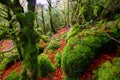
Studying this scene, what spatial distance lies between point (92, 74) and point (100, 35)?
1.75 m

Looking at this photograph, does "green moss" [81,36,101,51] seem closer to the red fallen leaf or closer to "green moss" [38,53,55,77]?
the red fallen leaf

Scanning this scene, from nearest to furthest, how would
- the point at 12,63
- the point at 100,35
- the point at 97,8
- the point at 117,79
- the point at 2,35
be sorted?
the point at 117,79, the point at 2,35, the point at 100,35, the point at 97,8, the point at 12,63

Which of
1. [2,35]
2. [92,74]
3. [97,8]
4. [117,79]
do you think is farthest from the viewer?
[97,8]

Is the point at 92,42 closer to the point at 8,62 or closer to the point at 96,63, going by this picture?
the point at 96,63

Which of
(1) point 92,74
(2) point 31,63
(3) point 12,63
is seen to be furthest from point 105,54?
(3) point 12,63

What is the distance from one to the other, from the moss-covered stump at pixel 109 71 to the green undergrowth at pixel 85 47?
0.74 meters

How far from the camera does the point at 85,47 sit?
771 cm

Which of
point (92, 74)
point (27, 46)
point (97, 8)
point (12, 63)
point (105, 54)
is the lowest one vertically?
point (12, 63)

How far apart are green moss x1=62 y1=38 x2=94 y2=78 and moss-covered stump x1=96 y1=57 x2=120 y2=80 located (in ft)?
2.17

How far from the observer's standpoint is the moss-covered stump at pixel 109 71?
6141 millimetres

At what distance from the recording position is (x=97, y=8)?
1090cm

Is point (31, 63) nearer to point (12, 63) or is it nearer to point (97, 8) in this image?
point (97, 8)

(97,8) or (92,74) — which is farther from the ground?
(97,8)

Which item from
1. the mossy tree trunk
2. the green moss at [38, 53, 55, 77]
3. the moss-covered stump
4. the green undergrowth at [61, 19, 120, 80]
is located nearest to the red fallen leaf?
the green undergrowth at [61, 19, 120, 80]
